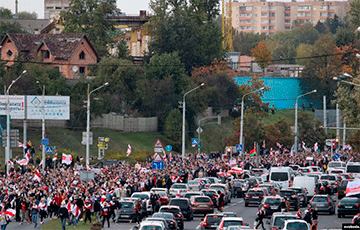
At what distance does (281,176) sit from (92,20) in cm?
6175

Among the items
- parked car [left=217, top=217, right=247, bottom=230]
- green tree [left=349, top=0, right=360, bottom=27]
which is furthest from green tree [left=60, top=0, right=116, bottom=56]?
parked car [left=217, top=217, right=247, bottom=230]

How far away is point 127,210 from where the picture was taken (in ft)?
140

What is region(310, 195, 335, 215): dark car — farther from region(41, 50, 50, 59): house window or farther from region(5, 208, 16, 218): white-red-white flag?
region(41, 50, 50, 59): house window

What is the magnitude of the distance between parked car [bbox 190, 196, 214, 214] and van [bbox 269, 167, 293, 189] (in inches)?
528

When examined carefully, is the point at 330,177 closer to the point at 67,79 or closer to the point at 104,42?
the point at 67,79

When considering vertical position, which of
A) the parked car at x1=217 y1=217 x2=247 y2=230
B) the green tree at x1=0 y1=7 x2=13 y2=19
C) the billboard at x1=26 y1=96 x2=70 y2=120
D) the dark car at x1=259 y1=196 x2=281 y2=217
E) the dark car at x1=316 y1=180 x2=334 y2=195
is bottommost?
the dark car at x1=316 y1=180 x2=334 y2=195

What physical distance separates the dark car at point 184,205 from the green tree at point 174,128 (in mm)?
50675

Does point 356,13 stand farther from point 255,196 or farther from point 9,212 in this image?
point 9,212

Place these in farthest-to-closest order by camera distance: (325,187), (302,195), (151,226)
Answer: (325,187) → (302,195) → (151,226)

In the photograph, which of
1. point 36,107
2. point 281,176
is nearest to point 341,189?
point 281,176

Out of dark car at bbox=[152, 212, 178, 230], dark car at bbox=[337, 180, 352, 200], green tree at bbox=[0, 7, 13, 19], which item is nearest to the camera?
dark car at bbox=[152, 212, 178, 230]

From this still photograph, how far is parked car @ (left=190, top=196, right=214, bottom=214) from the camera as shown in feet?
151

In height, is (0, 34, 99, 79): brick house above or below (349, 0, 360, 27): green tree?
below

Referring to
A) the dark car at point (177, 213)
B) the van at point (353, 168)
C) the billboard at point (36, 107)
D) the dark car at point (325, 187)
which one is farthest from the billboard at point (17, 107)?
the dark car at point (177, 213)
